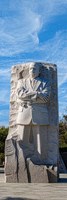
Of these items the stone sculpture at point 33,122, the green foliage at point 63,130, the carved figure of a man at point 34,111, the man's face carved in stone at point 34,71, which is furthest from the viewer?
the green foliage at point 63,130

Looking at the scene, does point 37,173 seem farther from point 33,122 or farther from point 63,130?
point 63,130

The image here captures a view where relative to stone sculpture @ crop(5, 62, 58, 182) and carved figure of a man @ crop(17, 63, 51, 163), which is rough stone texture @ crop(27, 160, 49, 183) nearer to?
stone sculpture @ crop(5, 62, 58, 182)

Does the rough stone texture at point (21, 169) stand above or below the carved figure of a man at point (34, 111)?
below

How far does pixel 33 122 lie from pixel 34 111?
0.33 meters

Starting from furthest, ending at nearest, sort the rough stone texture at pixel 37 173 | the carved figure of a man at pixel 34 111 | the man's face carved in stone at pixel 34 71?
the man's face carved in stone at pixel 34 71, the carved figure of a man at pixel 34 111, the rough stone texture at pixel 37 173

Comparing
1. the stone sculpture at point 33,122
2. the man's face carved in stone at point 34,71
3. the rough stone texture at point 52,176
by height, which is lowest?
the rough stone texture at point 52,176

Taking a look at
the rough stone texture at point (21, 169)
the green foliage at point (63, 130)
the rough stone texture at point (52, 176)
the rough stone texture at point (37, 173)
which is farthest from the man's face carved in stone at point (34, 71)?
the green foliage at point (63, 130)

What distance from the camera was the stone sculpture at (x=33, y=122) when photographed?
1134 centimetres

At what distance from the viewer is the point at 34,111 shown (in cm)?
1181

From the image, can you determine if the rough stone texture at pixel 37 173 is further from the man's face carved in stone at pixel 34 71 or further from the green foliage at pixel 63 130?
the green foliage at pixel 63 130

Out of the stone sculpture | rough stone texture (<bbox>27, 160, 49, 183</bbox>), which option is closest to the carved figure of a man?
the stone sculpture

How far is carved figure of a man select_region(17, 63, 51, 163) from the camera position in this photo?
11.8 m

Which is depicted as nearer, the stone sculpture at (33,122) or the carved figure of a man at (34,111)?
the stone sculpture at (33,122)

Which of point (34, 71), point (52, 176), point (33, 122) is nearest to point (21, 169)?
point (52, 176)
